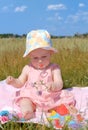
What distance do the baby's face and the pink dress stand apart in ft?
0.27

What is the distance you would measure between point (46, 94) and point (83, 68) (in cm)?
182

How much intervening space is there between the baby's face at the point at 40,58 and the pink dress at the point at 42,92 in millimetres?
81

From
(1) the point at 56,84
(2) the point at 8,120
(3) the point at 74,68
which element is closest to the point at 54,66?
(1) the point at 56,84

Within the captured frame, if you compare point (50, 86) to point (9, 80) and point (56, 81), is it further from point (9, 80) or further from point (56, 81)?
point (9, 80)

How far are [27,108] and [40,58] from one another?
0.57 meters

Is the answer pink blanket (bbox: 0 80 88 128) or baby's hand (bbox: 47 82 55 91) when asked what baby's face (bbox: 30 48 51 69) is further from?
pink blanket (bbox: 0 80 88 128)

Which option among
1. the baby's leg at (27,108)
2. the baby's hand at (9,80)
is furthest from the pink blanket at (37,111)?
the baby's hand at (9,80)

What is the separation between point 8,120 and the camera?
10.7 ft

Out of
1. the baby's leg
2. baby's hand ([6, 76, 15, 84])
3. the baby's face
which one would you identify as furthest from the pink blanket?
the baby's face

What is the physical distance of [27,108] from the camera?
3633mm

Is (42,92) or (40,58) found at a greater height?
(40,58)

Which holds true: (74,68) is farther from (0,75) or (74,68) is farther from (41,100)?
(41,100)

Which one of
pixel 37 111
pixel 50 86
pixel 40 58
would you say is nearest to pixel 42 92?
pixel 50 86

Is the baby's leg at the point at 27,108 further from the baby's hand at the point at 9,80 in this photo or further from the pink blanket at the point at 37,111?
the baby's hand at the point at 9,80
